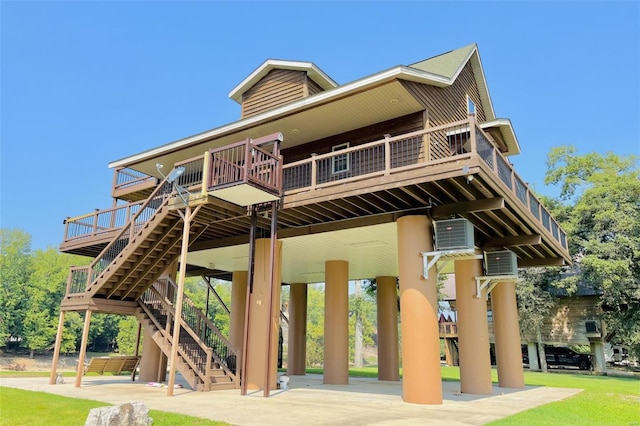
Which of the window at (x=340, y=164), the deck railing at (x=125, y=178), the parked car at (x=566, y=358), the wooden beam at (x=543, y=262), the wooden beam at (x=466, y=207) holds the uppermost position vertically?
the deck railing at (x=125, y=178)

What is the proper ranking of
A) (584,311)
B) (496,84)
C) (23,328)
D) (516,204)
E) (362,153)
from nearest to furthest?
1. (516,204)
2. (362,153)
3. (496,84)
4. (584,311)
5. (23,328)

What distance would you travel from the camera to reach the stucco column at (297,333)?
21625mm

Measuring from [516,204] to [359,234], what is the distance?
4.71 metres

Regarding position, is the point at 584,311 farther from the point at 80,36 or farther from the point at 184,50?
the point at 80,36

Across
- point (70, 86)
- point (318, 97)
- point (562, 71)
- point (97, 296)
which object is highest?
point (70, 86)

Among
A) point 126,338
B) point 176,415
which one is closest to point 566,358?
point 176,415

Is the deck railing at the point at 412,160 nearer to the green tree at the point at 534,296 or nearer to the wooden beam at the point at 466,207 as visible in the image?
the wooden beam at the point at 466,207

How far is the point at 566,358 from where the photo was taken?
3484cm

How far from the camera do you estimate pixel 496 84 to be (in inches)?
799

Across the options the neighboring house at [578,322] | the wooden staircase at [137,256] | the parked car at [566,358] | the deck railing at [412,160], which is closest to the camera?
the deck railing at [412,160]

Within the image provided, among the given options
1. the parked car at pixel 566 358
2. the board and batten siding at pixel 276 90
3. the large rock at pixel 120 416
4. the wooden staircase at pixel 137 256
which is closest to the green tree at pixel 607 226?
the parked car at pixel 566 358

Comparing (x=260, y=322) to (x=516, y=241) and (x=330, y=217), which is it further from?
(x=516, y=241)

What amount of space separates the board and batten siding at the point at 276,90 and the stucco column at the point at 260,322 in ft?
19.9

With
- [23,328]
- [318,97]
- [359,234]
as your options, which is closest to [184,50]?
[318,97]
